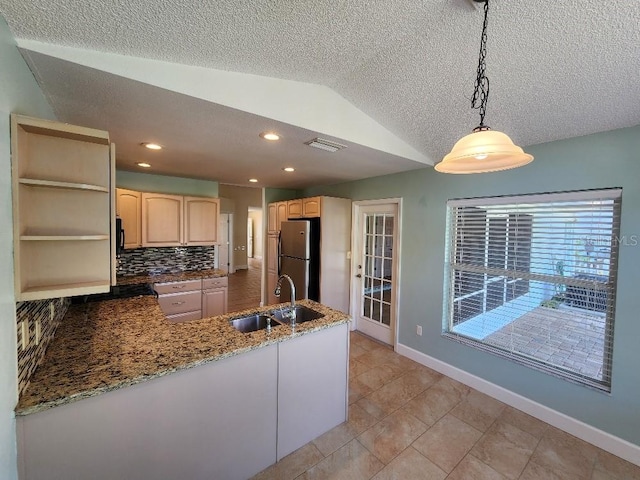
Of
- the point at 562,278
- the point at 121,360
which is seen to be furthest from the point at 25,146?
the point at 562,278

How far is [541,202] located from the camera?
2309 mm

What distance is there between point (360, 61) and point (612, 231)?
85.6 inches

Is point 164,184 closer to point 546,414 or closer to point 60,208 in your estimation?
point 60,208

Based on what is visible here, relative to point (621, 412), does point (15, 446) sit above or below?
above

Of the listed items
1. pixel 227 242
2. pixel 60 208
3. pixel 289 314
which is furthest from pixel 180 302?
pixel 227 242

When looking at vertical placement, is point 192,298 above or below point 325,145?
below

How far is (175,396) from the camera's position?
4.61 ft

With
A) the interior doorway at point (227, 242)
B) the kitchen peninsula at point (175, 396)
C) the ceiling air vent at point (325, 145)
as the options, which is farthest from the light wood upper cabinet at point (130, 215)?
the interior doorway at point (227, 242)

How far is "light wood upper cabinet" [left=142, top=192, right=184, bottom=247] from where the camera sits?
139 inches

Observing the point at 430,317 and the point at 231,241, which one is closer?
the point at 430,317

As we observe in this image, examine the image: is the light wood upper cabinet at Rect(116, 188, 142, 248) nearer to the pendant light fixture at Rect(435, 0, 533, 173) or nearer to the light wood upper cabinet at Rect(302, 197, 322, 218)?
the light wood upper cabinet at Rect(302, 197, 322, 218)

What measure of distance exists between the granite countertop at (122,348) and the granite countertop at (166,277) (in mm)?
1144

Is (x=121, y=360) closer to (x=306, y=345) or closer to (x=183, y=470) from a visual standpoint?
(x=183, y=470)

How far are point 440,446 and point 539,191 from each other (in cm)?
218
